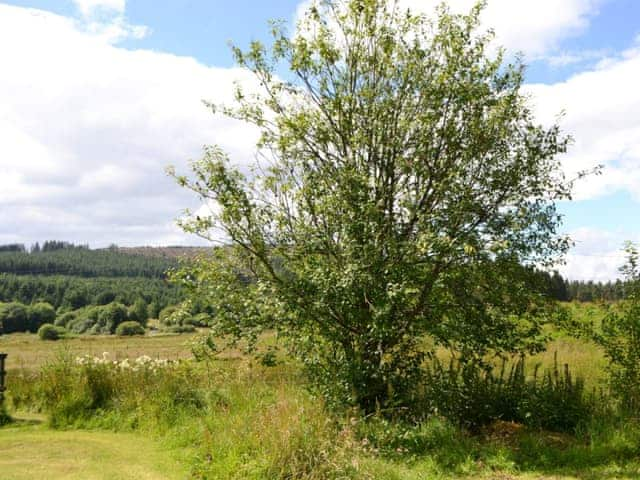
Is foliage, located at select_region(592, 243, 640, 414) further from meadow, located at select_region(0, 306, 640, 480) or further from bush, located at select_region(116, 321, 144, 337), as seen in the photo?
bush, located at select_region(116, 321, 144, 337)

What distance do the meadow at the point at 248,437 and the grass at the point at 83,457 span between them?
0.02 metres

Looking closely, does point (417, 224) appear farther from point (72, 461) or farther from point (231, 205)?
point (72, 461)

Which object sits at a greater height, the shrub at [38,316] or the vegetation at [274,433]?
the vegetation at [274,433]

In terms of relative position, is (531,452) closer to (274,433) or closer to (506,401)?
(506,401)

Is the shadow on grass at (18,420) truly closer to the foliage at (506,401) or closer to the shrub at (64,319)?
the foliage at (506,401)

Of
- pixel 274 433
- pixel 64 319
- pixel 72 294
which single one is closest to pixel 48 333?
pixel 64 319

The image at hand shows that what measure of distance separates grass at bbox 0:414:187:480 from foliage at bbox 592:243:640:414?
6559mm

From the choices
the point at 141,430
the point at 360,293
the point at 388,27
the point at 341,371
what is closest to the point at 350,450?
the point at 341,371

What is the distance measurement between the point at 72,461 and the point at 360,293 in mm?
4709

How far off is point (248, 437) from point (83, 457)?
2709 millimetres

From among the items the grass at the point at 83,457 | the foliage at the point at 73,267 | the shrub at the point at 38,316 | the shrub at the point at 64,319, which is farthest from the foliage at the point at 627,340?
the foliage at the point at 73,267

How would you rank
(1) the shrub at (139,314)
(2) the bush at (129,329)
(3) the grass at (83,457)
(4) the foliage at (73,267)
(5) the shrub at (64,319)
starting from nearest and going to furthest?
(3) the grass at (83,457) → (2) the bush at (129,329) → (1) the shrub at (139,314) → (5) the shrub at (64,319) → (4) the foliage at (73,267)

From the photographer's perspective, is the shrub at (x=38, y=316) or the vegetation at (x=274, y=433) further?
the shrub at (x=38, y=316)

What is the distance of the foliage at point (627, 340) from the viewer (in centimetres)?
818
